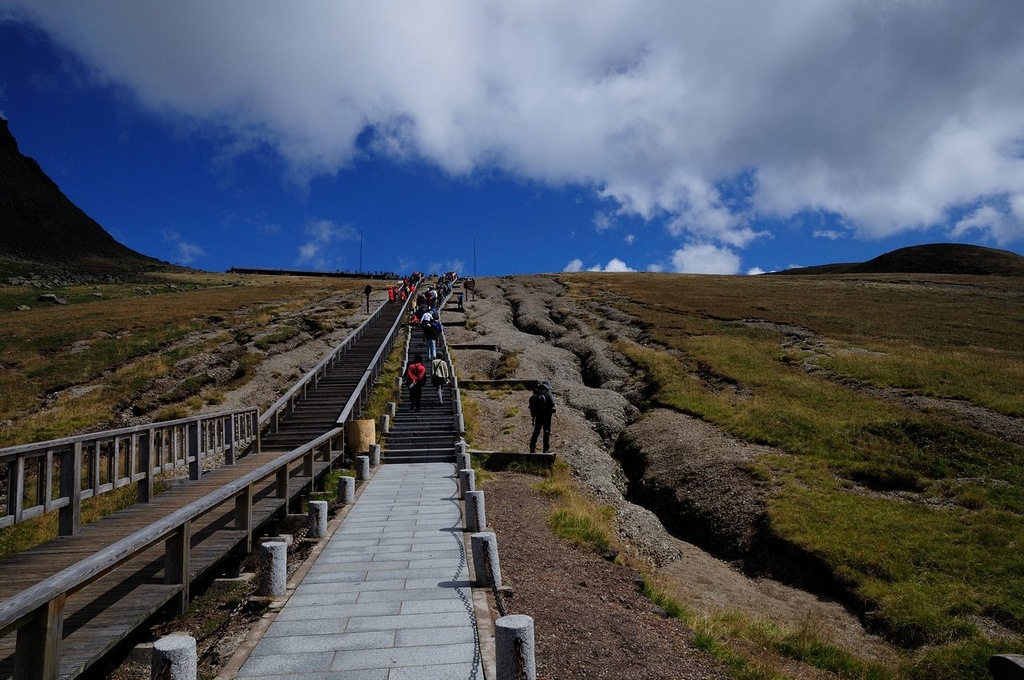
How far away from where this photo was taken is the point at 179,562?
23.1 ft

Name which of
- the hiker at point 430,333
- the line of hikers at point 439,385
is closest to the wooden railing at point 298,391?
the line of hikers at point 439,385

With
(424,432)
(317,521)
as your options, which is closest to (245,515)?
(317,521)

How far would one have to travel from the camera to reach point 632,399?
26656 millimetres

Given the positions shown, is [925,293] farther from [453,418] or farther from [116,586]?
[116,586]

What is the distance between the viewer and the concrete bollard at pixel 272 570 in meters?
7.32

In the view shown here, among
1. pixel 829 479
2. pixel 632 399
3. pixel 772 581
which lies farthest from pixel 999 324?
pixel 772 581

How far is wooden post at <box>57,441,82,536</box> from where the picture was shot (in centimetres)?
889

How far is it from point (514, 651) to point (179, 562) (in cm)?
451

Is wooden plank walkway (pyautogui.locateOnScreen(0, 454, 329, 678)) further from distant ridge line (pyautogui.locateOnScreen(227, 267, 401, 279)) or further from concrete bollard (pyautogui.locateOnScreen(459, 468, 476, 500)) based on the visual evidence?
distant ridge line (pyautogui.locateOnScreen(227, 267, 401, 279))

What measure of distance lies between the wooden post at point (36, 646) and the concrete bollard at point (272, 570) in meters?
2.88

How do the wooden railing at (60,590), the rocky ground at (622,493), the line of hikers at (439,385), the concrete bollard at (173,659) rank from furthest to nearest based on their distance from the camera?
the line of hikers at (439,385) < the rocky ground at (622,493) < the concrete bollard at (173,659) < the wooden railing at (60,590)

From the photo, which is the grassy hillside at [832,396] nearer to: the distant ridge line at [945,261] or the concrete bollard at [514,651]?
the concrete bollard at [514,651]

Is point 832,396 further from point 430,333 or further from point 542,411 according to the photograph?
point 430,333

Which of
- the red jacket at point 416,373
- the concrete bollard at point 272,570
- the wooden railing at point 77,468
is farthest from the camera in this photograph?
the red jacket at point 416,373
